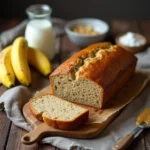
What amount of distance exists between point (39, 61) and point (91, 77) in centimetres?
39

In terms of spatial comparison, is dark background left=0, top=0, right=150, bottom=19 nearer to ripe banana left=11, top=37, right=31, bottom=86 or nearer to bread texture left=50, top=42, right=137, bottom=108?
ripe banana left=11, top=37, right=31, bottom=86

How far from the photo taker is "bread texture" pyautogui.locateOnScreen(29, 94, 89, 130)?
1337 millimetres

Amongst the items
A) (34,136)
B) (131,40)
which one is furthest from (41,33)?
(34,136)

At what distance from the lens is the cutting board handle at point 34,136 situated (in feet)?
4.17

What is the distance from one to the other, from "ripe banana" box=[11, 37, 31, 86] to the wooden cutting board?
109 mm

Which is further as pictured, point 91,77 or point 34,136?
point 91,77

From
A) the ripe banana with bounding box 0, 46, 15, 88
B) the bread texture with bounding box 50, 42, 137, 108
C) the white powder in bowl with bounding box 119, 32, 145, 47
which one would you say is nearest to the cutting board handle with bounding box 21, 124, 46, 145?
the bread texture with bounding box 50, 42, 137, 108

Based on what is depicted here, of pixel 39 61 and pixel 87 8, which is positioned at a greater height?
pixel 39 61

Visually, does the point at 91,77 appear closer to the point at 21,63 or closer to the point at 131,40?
the point at 21,63

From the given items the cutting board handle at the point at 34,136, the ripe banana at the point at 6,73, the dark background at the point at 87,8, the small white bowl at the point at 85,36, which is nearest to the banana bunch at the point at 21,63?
the ripe banana at the point at 6,73

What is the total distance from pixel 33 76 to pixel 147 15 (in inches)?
47.3

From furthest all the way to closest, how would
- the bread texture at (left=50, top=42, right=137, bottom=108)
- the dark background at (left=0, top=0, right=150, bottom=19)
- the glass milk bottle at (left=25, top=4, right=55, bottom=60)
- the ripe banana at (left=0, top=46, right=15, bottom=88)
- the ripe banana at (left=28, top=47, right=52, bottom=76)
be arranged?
the dark background at (left=0, top=0, right=150, bottom=19), the glass milk bottle at (left=25, top=4, right=55, bottom=60), the ripe banana at (left=28, top=47, right=52, bottom=76), the ripe banana at (left=0, top=46, right=15, bottom=88), the bread texture at (left=50, top=42, right=137, bottom=108)

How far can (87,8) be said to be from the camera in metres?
2.61

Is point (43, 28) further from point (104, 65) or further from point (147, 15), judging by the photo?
point (147, 15)
